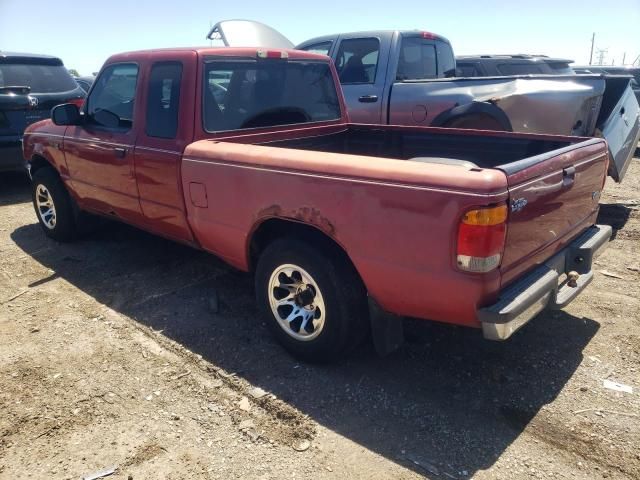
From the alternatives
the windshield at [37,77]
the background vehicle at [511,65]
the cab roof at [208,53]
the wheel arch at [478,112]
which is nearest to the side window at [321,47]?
the wheel arch at [478,112]

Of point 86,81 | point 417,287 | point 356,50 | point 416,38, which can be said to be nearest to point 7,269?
point 417,287

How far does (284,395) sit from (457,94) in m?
4.39

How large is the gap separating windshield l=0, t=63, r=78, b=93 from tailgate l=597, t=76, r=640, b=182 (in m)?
7.41

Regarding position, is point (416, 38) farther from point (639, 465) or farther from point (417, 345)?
point (639, 465)

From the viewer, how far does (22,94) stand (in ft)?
24.0

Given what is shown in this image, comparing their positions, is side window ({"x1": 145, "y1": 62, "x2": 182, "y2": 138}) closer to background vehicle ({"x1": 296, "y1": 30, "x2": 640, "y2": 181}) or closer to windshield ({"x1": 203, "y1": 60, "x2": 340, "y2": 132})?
windshield ({"x1": 203, "y1": 60, "x2": 340, "y2": 132})

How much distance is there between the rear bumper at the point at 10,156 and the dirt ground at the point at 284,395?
143 inches

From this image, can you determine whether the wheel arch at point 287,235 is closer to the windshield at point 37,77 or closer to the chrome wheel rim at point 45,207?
the chrome wheel rim at point 45,207

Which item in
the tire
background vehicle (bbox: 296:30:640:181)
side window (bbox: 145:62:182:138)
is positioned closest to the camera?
the tire

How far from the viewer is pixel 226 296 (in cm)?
423

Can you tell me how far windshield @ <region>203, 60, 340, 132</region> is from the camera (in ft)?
12.1

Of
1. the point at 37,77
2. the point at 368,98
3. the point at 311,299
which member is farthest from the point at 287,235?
the point at 37,77

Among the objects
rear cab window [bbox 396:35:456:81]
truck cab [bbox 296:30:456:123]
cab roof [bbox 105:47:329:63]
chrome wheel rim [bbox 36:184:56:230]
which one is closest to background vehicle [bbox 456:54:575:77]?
rear cab window [bbox 396:35:456:81]

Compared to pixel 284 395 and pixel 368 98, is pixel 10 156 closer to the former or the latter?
pixel 368 98
